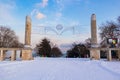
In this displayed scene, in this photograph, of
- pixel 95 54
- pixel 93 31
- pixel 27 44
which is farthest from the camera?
pixel 27 44

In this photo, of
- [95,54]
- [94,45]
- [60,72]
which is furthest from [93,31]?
[60,72]

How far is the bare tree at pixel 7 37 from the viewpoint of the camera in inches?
1342

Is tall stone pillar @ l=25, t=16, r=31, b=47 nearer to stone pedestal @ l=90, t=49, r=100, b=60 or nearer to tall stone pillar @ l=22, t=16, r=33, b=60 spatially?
tall stone pillar @ l=22, t=16, r=33, b=60

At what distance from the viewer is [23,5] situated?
16.8 m

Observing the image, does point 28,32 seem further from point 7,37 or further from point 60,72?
point 7,37

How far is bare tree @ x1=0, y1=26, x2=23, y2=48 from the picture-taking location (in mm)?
34094

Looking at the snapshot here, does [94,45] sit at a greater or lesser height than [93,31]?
lesser

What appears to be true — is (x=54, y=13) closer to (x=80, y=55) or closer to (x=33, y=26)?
(x=33, y=26)

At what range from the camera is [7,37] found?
1367 inches

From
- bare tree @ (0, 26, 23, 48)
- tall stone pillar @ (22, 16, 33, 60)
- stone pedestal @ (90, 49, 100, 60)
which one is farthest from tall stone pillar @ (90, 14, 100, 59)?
bare tree @ (0, 26, 23, 48)

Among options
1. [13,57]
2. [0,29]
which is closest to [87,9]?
[13,57]

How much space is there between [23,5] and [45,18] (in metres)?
5.11

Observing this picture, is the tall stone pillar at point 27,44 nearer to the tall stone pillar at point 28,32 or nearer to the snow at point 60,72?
the tall stone pillar at point 28,32

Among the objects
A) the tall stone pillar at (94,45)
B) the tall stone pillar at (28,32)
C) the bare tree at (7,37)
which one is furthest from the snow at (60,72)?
the bare tree at (7,37)
